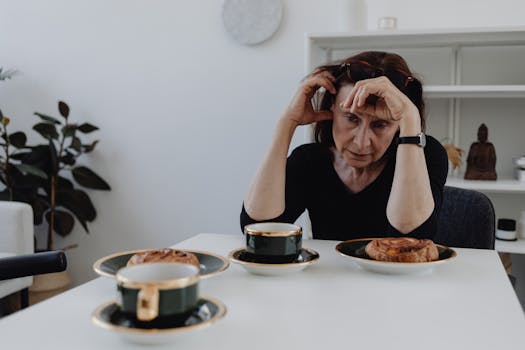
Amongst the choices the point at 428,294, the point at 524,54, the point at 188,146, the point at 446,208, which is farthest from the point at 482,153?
the point at 428,294

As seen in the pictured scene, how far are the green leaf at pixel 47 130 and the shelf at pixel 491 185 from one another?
1937mm

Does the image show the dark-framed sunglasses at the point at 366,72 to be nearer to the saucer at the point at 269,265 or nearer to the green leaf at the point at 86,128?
the saucer at the point at 269,265

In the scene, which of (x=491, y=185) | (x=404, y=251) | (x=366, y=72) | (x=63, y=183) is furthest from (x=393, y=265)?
→ (x=63, y=183)

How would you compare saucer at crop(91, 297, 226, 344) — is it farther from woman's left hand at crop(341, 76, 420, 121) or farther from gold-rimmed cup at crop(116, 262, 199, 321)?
woman's left hand at crop(341, 76, 420, 121)

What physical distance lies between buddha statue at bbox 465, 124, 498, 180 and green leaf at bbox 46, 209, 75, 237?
2.00 m

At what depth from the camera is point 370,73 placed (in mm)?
1269

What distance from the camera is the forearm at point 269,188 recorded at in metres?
1.24

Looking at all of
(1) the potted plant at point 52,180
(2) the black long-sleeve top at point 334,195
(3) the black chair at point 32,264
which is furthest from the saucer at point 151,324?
(1) the potted plant at point 52,180

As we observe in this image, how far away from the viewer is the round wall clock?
2633 millimetres

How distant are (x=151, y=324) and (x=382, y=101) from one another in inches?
33.0

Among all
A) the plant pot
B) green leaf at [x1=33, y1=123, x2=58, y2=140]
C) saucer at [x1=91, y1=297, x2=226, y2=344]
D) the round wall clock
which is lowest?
the plant pot

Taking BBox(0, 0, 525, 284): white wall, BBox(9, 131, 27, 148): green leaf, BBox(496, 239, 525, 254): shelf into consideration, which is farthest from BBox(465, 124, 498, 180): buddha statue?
BBox(9, 131, 27, 148): green leaf

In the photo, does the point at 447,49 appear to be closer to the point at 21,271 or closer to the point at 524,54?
the point at 524,54

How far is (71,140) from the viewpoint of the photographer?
2.96 m
